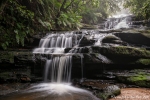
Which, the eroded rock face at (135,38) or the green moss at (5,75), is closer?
the green moss at (5,75)

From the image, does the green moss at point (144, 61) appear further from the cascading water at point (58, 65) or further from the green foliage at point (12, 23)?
the green foliage at point (12, 23)

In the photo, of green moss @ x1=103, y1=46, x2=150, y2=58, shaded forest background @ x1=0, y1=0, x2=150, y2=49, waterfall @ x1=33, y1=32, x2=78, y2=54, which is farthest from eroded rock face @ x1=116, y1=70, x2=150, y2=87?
waterfall @ x1=33, y1=32, x2=78, y2=54

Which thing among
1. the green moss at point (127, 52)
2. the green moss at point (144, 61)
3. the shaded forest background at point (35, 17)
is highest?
the shaded forest background at point (35, 17)

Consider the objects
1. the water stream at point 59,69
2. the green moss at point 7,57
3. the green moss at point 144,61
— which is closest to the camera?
the water stream at point 59,69

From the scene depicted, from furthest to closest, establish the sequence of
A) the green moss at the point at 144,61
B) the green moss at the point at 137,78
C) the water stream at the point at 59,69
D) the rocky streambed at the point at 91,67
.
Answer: the green moss at the point at 144,61 < the rocky streambed at the point at 91,67 < the green moss at the point at 137,78 < the water stream at the point at 59,69

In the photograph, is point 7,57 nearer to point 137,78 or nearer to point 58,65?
point 58,65

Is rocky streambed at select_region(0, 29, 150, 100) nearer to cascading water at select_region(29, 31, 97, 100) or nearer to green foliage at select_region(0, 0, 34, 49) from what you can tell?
cascading water at select_region(29, 31, 97, 100)

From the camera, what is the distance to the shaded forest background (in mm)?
7797

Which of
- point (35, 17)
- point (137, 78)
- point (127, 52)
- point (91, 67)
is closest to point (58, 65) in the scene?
point (91, 67)

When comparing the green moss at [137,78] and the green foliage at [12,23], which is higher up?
the green foliage at [12,23]

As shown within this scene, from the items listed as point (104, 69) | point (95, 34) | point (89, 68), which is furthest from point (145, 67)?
point (95, 34)

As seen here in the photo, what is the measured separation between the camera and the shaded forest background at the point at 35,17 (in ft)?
A: 25.6

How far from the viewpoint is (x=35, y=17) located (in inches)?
406

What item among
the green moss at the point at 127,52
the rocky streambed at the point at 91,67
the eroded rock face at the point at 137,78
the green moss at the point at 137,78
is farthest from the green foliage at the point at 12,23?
the green moss at the point at 137,78
